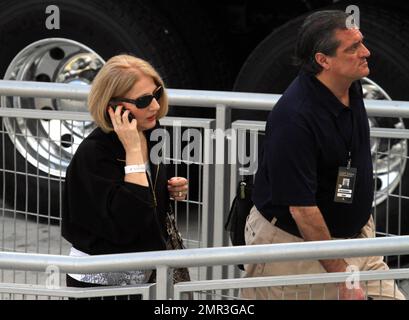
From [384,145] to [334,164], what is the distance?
2.24 meters

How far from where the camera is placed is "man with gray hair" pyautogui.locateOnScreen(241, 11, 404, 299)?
4660mm

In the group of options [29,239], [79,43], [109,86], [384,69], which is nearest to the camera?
[109,86]

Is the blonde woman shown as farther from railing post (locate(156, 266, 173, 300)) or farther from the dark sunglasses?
railing post (locate(156, 266, 173, 300))

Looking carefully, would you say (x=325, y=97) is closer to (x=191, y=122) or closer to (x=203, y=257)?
(x=203, y=257)

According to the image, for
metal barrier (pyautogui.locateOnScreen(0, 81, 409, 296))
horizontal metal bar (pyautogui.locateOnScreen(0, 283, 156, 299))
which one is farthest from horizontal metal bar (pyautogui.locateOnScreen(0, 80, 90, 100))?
horizontal metal bar (pyautogui.locateOnScreen(0, 283, 156, 299))

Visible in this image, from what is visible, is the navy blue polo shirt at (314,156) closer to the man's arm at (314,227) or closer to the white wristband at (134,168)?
the man's arm at (314,227)

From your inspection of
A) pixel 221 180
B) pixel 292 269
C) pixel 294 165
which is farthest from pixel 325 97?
pixel 221 180

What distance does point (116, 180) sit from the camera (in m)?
4.57

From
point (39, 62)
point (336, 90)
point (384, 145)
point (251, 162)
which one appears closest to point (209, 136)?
point (251, 162)

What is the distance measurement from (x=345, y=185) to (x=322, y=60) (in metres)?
0.45

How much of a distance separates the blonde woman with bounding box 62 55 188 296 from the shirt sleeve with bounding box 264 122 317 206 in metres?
0.44

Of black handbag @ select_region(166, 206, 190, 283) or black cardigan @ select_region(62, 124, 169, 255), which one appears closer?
black cardigan @ select_region(62, 124, 169, 255)

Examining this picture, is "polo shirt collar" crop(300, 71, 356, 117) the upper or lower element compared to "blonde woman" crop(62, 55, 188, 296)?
upper

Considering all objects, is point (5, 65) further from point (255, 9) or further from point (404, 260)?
point (404, 260)
